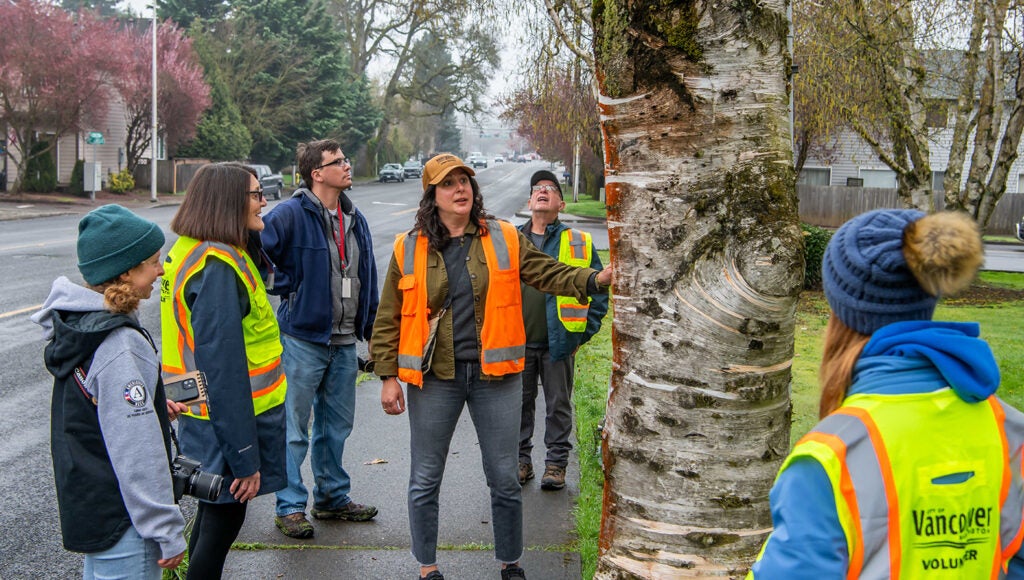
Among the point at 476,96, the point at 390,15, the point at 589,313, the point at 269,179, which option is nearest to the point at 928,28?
the point at 589,313

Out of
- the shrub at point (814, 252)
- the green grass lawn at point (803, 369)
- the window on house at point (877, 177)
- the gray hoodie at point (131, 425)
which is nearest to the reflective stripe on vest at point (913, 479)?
the green grass lawn at point (803, 369)

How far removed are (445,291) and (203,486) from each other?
132 centimetres

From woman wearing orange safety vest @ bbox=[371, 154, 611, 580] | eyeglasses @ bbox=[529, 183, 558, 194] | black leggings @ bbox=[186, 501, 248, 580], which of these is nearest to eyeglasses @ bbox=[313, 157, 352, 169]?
woman wearing orange safety vest @ bbox=[371, 154, 611, 580]

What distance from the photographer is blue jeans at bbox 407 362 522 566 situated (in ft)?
13.8

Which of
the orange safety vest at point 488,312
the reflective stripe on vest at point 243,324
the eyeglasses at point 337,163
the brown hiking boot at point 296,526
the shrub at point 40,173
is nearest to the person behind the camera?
the reflective stripe on vest at point 243,324

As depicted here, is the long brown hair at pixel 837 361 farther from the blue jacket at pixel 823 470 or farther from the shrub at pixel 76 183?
the shrub at pixel 76 183

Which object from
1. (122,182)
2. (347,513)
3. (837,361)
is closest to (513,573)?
(347,513)

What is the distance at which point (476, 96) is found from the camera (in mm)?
58094

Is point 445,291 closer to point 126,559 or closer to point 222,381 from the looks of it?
point 222,381

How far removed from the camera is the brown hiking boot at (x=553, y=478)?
5.70m

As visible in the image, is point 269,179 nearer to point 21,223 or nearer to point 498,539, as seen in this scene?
point 21,223

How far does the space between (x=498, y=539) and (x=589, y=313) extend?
1849 millimetres

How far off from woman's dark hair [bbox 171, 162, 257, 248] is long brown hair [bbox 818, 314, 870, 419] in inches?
103

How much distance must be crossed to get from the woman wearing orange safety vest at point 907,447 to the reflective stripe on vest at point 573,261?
365 cm
